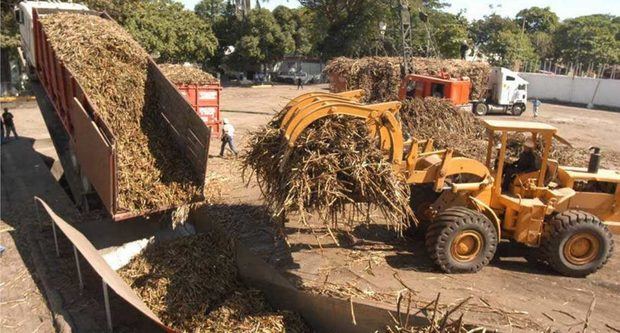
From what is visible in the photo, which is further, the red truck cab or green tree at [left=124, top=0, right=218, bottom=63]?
green tree at [left=124, top=0, right=218, bottom=63]

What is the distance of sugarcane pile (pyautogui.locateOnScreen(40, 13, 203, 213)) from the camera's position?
25.1 feet

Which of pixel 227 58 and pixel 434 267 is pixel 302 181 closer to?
pixel 434 267

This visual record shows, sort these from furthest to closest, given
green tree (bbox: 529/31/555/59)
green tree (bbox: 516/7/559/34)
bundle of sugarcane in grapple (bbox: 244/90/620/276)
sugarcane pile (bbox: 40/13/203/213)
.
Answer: green tree (bbox: 516/7/559/34), green tree (bbox: 529/31/555/59), sugarcane pile (bbox: 40/13/203/213), bundle of sugarcane in grapple (bbox: 244/90/620/276)

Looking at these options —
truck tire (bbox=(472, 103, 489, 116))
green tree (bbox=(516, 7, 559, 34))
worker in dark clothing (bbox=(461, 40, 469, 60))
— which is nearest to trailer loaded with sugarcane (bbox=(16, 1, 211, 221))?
truck tire (bbox=(472, 103, 489, 116))

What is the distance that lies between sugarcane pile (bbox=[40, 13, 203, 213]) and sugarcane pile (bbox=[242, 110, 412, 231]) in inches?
85.2

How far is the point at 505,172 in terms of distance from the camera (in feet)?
25.8

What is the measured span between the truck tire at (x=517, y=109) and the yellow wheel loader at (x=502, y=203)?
70.2ft

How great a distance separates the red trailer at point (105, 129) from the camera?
714 cm

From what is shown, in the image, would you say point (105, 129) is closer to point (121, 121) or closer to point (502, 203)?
point (121, 121)

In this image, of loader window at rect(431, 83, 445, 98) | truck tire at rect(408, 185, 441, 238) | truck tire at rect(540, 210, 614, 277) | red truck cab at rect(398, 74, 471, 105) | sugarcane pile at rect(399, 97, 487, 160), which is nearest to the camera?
truck tire at rect(540, 210, 614, 277)

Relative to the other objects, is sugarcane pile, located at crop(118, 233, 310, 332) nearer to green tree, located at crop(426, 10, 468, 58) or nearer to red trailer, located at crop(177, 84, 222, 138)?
red trailer, located at crop(177, 84, 222, 138)

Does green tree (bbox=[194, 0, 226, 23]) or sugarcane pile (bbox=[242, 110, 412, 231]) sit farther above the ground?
green tree (bbox=[194, 0, 226, 23])

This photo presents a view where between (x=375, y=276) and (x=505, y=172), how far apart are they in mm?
2811

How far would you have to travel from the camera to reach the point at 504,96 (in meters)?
27.5
